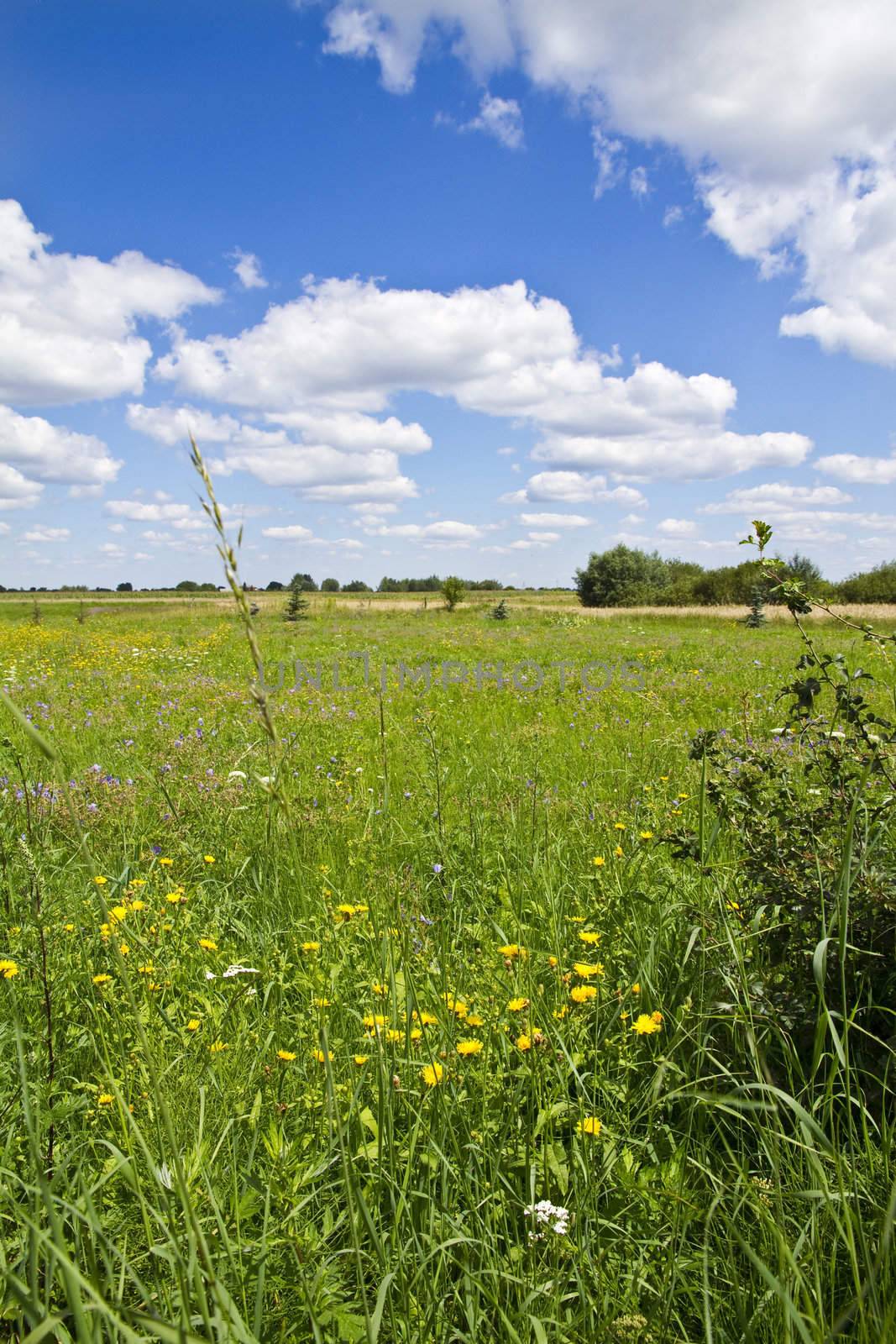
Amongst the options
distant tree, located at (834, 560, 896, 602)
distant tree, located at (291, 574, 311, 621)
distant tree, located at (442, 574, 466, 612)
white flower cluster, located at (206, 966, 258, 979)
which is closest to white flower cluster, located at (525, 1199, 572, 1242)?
white flower cluster, located at (206, 966, 258, 979)

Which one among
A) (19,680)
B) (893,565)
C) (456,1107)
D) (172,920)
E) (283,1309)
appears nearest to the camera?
(283,1309)

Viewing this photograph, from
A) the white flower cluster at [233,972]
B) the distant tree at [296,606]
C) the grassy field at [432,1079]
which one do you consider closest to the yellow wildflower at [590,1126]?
the grassy field at [432,1079]

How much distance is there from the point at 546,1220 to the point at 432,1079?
0.40 meters

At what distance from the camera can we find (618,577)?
68.8 metres

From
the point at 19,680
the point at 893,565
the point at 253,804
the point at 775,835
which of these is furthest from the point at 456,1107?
the point at 893,565

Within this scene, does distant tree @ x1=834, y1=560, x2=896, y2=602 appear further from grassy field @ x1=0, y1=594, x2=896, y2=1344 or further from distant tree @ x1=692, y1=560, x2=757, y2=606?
grassy field @ x1=0, y1=594, x2=896, y2=1344

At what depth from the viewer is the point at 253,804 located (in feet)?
14.3

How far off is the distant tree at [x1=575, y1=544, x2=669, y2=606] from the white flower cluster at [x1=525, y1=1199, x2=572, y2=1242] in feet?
217

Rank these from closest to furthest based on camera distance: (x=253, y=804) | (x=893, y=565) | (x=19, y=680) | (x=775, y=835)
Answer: (x=775, y=835) < (x=253, y=804) < (x=19, y=680) < (x=893, y=565)

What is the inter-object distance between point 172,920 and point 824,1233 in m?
2.32

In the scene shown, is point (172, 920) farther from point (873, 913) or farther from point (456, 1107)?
point (873, 913)

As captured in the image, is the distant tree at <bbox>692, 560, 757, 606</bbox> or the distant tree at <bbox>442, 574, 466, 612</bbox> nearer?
the distant tree at <bbox>442, 574, 466, 612</bbox>

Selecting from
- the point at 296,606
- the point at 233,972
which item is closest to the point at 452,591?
the point at 296,606

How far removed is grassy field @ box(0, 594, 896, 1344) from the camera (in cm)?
132
